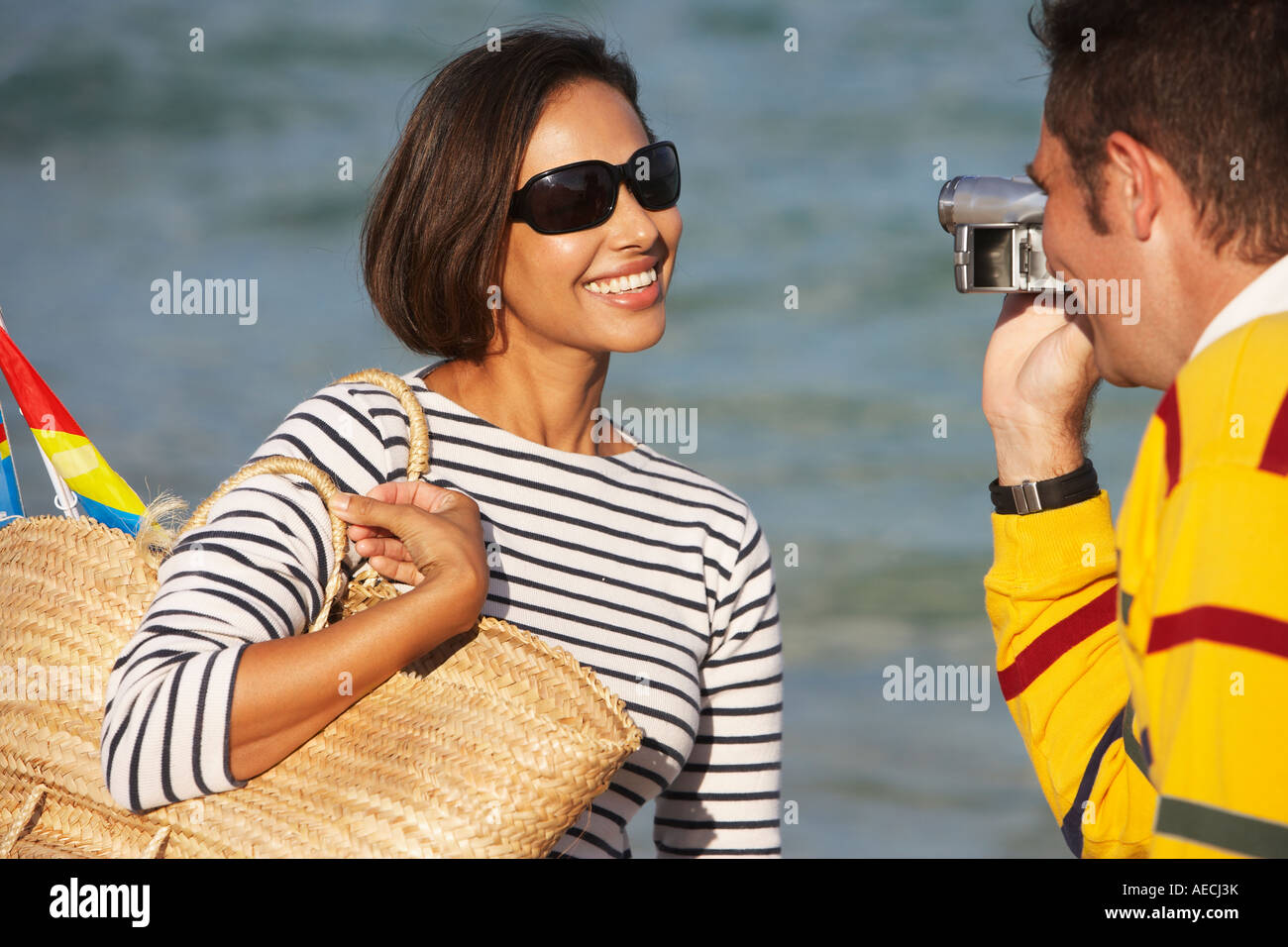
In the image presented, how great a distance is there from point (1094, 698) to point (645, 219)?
1.20 meters

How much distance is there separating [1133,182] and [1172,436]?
1.46ft

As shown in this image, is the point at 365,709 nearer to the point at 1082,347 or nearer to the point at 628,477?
the point at 628,477

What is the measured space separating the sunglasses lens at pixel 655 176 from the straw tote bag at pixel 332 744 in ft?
2.93

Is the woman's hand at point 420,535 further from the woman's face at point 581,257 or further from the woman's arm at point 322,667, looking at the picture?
the woman's face at point 581,257

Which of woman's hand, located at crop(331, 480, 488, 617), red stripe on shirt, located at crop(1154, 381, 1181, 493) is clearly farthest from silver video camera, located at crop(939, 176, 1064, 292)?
woman's hand, located at crop(331, 480, 488, 617)

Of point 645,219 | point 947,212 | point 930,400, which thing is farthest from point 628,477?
point 930,400

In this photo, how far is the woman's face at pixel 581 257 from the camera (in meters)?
2.55

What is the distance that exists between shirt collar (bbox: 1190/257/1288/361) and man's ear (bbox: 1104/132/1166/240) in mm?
180

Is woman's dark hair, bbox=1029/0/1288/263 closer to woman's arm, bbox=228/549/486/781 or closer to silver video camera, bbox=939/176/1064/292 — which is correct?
silver video camera, bbox=939/176/1064/292

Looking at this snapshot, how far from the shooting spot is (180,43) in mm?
12984

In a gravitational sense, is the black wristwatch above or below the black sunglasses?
below

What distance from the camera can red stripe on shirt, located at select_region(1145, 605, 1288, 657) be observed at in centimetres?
133

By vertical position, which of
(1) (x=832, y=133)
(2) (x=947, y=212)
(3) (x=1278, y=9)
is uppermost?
(1) (x=832, y=133)

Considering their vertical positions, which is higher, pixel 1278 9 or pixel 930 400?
pixel 1278 9
